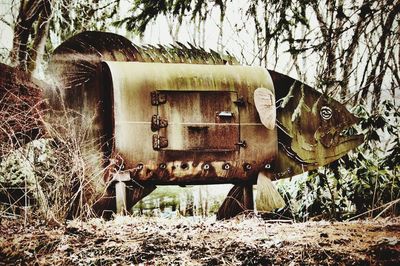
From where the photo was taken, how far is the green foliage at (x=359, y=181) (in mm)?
6500

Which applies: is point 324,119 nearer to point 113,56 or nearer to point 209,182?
point 209,182

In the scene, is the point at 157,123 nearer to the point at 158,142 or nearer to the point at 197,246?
the point at 158,142

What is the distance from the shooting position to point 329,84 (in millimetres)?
4418

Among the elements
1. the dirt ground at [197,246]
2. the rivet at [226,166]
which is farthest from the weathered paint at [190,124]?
the dirt ground at [197,246]

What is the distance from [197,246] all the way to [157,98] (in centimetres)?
275

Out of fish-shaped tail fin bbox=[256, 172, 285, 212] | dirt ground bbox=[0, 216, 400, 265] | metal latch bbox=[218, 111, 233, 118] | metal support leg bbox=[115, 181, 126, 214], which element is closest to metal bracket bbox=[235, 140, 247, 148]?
metal latch bbox=[218, 111, 233, 118]

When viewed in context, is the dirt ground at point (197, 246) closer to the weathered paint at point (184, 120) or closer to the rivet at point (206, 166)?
the weathered paint at point (184, 120)

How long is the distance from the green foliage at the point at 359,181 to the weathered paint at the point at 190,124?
1334 mm

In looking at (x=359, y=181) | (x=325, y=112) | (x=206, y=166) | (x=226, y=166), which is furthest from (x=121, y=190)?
(x=359, y=181)

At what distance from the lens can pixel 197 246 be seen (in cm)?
337

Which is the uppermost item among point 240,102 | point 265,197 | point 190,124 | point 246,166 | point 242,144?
point 240,102

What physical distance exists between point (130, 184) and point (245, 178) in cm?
160

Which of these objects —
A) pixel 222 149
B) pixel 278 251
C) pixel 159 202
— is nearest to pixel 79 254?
pixel 278 251

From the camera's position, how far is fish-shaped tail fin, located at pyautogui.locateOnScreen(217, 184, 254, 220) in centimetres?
641
